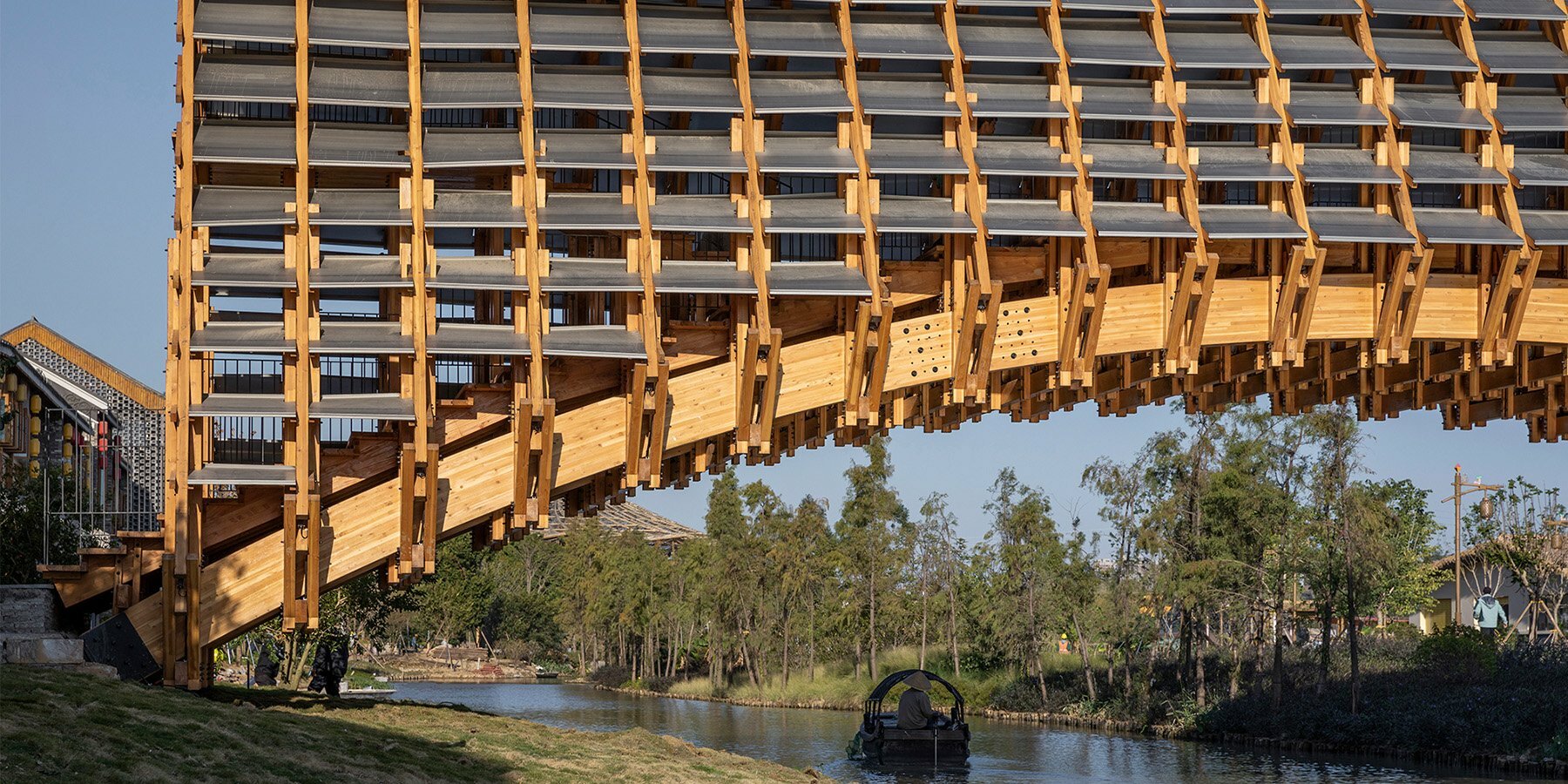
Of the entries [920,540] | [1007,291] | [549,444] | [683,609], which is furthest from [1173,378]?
[683,609]

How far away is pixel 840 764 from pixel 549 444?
14204mm

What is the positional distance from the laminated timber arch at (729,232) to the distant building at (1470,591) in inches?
1331

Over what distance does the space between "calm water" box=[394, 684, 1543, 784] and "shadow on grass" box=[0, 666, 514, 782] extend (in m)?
8.60

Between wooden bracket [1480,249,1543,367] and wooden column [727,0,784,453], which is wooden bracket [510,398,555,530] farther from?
wooden bracket [1480,249,1543,367]

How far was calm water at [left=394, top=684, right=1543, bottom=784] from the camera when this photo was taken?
30469 mm

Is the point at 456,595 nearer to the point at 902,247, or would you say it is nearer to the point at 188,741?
the point at 902,247

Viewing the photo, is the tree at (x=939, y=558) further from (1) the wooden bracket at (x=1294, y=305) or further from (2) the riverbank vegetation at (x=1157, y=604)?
(1) the wooden bracket at (x=1294, y=305)

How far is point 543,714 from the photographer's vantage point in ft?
157

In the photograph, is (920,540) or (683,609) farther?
(683,609)

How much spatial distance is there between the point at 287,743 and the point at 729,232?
7531 mm

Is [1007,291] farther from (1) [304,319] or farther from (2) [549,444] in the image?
(1) [304,319]

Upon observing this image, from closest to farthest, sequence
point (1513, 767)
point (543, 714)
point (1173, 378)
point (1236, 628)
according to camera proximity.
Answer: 1. point (1173, 378)
2. point (1513, 767)
3. point (1236, 628)
4. point (543, 714)

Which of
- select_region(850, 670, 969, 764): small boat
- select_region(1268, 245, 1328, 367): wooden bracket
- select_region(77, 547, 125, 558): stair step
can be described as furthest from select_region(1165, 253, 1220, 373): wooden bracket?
select_region(77, 547, 125, 558): stair step

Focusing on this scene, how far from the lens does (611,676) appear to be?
75.6 m
